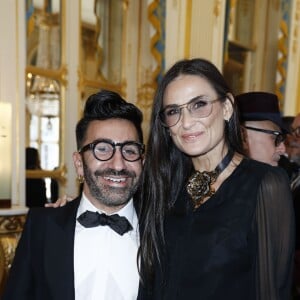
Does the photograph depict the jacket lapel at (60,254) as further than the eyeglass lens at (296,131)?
No

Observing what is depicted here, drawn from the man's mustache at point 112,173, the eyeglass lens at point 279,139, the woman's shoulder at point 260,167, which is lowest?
the man's mustache at point 112,173

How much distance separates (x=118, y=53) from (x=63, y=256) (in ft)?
11.3

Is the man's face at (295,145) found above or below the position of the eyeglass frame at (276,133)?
below

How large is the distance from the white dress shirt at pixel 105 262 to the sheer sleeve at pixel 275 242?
528 mm

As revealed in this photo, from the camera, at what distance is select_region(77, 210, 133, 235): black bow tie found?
1672 millimetres

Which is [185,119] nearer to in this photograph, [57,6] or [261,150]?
[261,150]

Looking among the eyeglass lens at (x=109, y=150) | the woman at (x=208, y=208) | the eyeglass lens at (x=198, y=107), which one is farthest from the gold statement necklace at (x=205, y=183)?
the eyeglass lens at (x=109, y=150)

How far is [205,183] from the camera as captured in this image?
1487 millimetres

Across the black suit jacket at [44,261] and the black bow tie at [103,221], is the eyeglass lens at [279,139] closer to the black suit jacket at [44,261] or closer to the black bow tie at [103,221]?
the black bow tie at [103,221]

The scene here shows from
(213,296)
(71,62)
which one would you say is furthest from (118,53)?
(213,296)

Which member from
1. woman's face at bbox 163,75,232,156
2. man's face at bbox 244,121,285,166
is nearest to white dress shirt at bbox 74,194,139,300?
woman's face at bbox 163,75,232,156

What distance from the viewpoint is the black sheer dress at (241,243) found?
1.33 m

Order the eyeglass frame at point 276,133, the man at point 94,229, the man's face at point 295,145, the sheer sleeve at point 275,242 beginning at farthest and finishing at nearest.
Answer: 1. the man's face at point 295,145
2. the eyeglass frame at point 276,133
3. the man at point 94,229
4. the sheer sleeve at point 275,242

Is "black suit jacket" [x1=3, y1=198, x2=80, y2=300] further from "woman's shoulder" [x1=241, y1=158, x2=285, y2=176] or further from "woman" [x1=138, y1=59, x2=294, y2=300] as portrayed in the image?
"woman's shoulder" [x1=241, y1=158, x2=285, y2=176]
